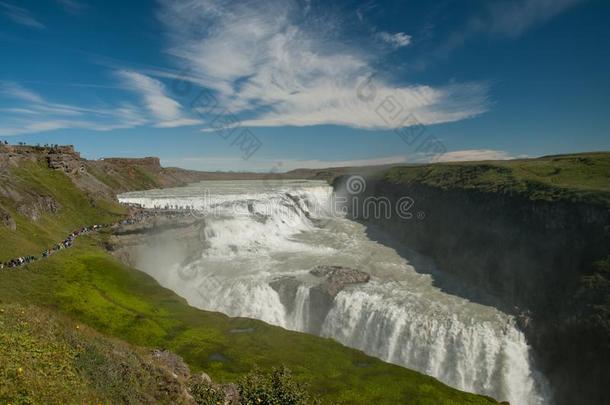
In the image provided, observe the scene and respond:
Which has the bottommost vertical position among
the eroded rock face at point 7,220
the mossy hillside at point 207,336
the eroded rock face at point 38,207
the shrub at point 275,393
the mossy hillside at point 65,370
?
the mossy hillside at point 207,336

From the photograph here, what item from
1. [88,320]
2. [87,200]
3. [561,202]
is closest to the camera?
[88,320]

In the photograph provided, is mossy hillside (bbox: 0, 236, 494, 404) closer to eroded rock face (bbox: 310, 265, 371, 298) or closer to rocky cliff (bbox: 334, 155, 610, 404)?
eroded rock face (bbox: 310, 265, 371, 298)

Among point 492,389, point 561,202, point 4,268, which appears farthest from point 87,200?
point 561,202

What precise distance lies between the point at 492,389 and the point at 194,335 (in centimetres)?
2351

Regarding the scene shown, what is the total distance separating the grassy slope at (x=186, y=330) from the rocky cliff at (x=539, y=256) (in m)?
10.7

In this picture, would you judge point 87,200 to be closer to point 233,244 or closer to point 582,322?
point 233,244

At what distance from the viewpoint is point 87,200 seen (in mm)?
62156

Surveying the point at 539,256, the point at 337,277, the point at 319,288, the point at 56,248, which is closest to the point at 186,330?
the point at 319,288

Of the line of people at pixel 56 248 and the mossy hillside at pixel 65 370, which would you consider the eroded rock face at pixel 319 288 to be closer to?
the line of people at pixel 56 248

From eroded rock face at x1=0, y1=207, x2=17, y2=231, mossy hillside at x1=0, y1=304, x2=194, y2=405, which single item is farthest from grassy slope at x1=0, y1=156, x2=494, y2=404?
mossy hillside at x1=0, y1=304, x2=194, y2=405

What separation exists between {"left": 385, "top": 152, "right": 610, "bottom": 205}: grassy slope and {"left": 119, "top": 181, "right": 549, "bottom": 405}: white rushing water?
1462 centimetres

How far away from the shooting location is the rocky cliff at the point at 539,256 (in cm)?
3094

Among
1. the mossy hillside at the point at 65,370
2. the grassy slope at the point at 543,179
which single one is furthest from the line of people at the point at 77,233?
the grassy slope at the point at 543,179

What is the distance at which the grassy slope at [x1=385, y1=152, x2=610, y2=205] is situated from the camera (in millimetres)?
42909
